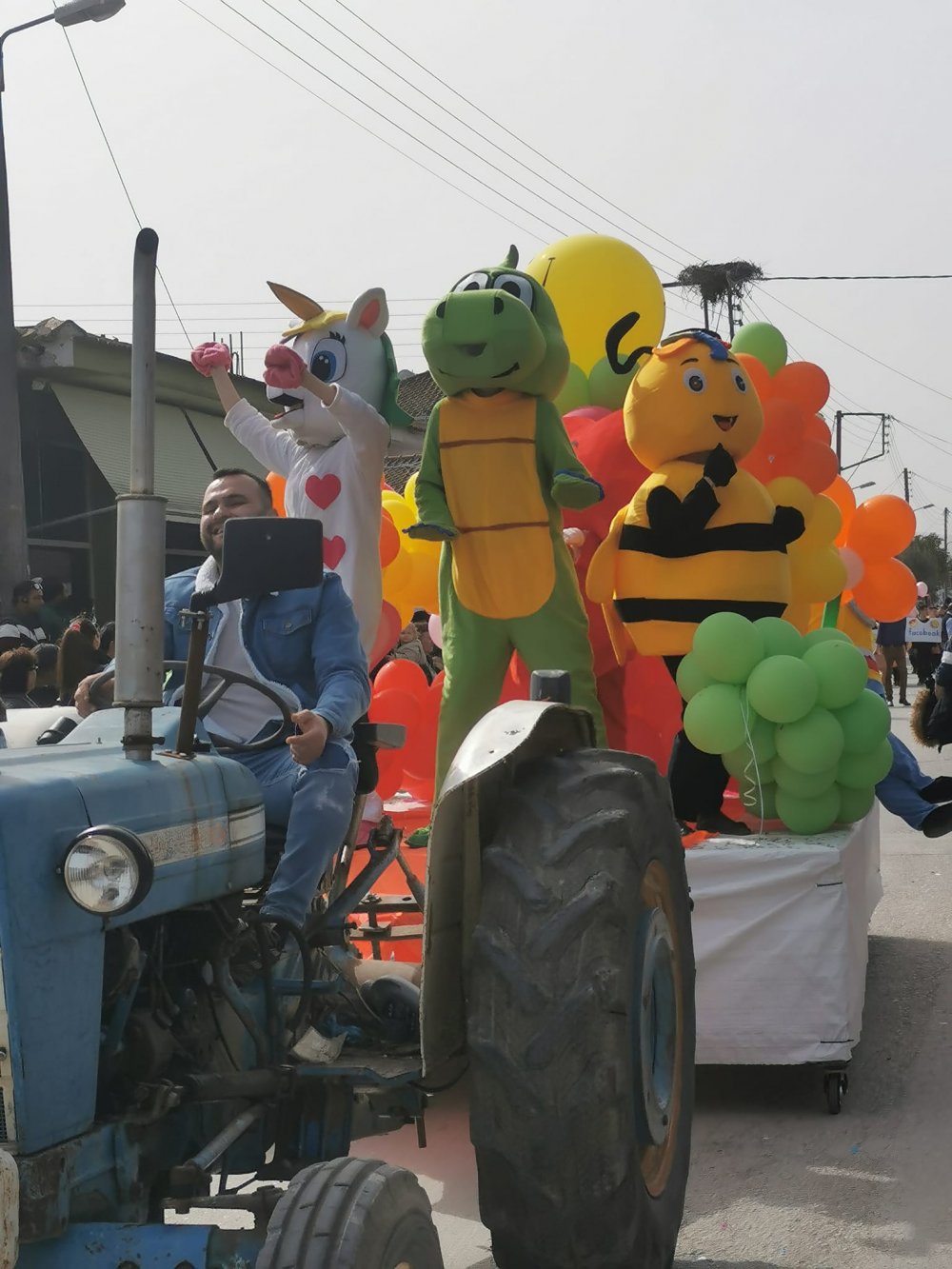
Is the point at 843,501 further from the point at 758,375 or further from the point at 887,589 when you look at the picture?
the point at 758,375

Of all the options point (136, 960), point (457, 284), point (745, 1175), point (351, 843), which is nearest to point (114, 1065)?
point (136, 960)

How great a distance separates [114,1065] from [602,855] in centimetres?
88

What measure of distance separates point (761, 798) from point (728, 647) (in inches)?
20.4

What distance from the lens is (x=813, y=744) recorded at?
4.79 m

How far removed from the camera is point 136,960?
232 cm

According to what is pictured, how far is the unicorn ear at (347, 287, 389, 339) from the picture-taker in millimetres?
6426

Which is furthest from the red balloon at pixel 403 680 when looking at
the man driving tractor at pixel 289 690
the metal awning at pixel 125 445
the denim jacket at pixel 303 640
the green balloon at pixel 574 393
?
the metal awning at pixel 125 445

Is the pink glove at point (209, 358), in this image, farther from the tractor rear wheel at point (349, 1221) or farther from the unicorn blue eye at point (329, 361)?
the tractor rear wheel at point (349, 1221)

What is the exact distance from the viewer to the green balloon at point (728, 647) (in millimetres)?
4918

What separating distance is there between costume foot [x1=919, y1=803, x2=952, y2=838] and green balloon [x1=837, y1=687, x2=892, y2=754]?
683mm

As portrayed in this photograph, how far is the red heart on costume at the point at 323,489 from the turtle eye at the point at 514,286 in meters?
1.06

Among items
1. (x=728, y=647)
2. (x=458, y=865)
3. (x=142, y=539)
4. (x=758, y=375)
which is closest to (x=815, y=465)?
(x=758, y=375)

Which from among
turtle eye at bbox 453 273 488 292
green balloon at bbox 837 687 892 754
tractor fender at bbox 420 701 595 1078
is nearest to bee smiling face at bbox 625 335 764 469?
turtle eye at bbox 453 273 488 292

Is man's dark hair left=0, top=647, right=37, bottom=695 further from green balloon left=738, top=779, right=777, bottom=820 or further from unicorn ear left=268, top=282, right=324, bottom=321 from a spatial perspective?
green balloon left=738, top=779, right=777, bottom=820
